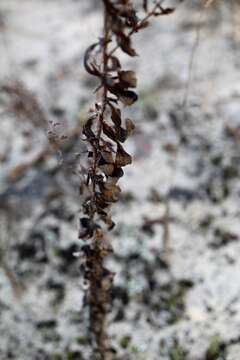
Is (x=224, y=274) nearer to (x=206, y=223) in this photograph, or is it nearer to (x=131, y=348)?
(x=206, y=223)

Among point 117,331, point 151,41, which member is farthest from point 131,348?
point 151,41

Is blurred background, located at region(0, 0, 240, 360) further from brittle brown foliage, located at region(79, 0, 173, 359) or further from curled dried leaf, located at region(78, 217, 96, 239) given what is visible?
curled dried leaf, located at region(78, 217, 96, 239)

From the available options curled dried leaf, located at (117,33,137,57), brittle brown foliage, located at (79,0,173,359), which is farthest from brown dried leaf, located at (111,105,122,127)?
curled dried leaf, located at (117,33,137,57)

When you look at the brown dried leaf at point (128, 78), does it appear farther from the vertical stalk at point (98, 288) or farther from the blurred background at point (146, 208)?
the blurred background at point (146, 208)

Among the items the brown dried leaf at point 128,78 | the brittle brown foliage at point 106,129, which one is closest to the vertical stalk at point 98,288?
the brittle brown foliage at point 106,129

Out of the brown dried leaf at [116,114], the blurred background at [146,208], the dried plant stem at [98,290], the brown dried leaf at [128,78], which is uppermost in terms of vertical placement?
the blurred background at [146,208]

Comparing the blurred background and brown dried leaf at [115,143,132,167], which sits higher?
the blurred background
